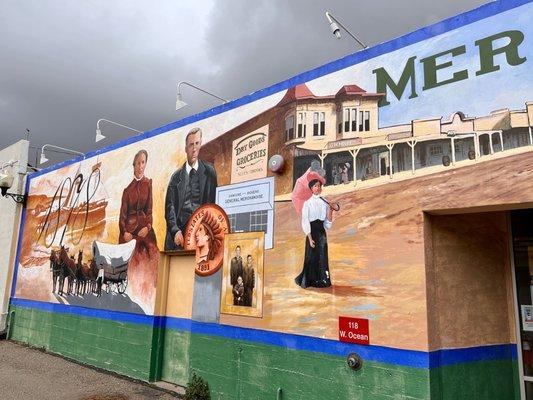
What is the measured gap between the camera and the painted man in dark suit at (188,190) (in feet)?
28.1

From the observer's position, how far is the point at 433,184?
17.6ft

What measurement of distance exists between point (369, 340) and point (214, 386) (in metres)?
3.13

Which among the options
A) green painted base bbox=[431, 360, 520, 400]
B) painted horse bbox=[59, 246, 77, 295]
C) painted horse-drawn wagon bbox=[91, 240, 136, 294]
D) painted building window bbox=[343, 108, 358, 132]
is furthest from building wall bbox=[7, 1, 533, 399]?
painted horse bbox=[59, 246, 77, 295]

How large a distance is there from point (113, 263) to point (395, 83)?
747 centimetres

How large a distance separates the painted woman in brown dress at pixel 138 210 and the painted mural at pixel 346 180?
0.17 ft

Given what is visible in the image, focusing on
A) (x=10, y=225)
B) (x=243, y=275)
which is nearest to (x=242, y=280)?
(x=243, y=275)

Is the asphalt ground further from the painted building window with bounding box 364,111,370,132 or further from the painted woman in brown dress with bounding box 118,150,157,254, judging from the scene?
the painted building window with bounding box 364,111,370,132

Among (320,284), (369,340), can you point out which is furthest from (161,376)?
(369,340)

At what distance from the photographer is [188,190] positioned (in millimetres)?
8914

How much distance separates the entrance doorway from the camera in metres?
5.77

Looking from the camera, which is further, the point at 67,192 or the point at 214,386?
the point at 67,192

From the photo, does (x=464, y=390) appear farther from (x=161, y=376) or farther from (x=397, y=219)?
(x=161, y=376)

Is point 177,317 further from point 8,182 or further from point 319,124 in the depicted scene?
point 8,182

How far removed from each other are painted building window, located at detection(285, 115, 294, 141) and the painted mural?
22 mm
